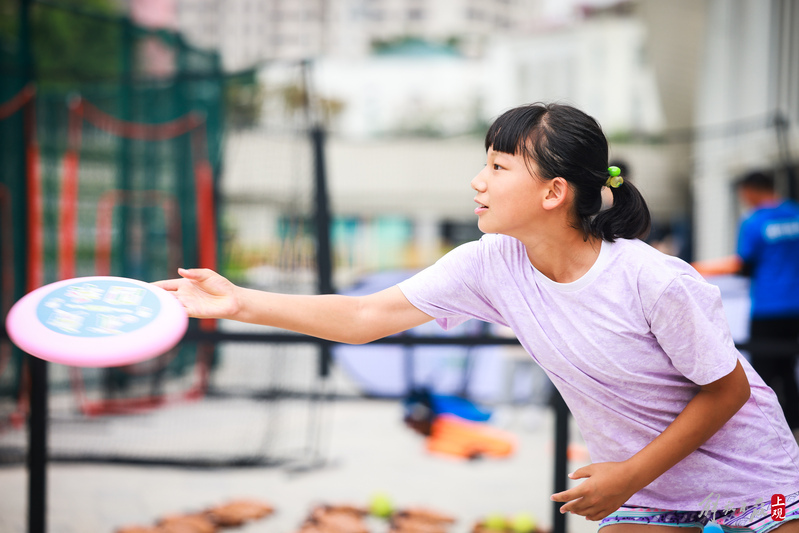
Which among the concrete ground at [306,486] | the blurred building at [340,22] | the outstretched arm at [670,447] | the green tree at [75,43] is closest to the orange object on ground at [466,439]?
the concrete ground at [306,486]

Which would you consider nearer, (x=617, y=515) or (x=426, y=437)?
(x=617, y=515)

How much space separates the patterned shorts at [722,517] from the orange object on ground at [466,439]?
11.2 ft

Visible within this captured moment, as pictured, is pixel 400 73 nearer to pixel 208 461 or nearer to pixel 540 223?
pixel 208 461

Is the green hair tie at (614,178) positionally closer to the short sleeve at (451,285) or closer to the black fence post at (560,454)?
the short sleeve at (451,285)

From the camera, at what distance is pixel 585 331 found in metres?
1.50

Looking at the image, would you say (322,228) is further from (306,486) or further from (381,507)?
(381,507)

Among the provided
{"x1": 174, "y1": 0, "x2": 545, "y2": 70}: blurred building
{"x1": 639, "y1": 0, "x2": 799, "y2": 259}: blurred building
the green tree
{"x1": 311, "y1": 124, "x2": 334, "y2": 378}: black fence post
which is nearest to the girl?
{"x1": 311, "y1": 124, "x2": 334, "y2": 378}: black fence post

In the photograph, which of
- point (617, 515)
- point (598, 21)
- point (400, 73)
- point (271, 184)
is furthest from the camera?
point (400, 73)

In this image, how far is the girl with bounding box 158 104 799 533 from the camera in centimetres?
143

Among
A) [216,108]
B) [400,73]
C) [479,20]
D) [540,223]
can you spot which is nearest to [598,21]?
[400,73]

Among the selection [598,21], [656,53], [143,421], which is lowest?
[143,421]

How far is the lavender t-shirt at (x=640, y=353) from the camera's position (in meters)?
1.43

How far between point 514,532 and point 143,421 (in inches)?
151

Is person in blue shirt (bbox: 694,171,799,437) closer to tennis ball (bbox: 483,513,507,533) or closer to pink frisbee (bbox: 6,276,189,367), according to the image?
tennis ball (bbox: 483,513,507,533)
